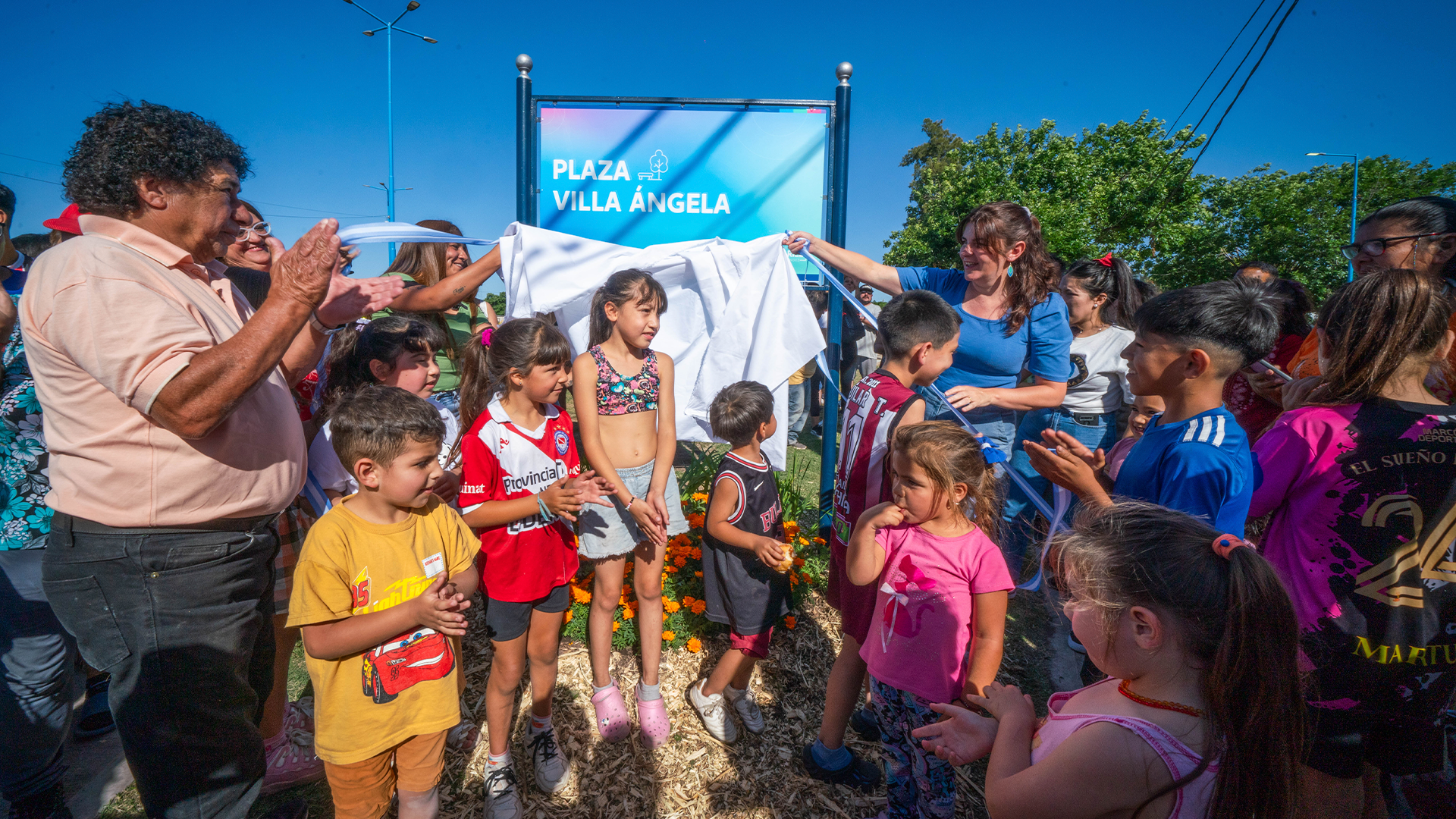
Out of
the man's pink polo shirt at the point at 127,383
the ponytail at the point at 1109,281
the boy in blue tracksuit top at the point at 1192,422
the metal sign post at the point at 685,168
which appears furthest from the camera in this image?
the ponytail at the point at 1109,281

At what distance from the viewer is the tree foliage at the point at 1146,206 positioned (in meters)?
25.4

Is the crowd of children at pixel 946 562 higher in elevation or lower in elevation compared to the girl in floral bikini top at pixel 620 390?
lower

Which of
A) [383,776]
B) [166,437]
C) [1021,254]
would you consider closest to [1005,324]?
[1021,254]

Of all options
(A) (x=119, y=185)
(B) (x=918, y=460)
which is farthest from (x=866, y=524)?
(A) (x=119, y=185)

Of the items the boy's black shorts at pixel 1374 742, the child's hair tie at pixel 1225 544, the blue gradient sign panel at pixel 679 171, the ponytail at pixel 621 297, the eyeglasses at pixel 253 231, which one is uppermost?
the blue gradient sign panel at pixel 679 171

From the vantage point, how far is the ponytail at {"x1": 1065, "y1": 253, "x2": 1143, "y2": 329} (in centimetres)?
440

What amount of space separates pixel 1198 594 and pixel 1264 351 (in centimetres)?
123

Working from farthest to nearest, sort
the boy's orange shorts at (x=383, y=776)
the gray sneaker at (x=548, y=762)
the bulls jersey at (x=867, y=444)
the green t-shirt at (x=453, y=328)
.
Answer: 1. the green t-shirt at (x=453, y=328)
2. the gray sneaker at (x=548, y=762)
3. the bulls jersey at (x=867, y=444)
4. the boy's orange shorts at (x=383, y=776)

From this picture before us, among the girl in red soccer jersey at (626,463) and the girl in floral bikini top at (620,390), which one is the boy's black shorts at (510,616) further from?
the girl in floral bikini top at (620,390)

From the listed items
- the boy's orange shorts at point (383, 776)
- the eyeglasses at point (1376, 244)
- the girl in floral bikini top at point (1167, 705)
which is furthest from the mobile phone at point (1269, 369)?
the boy's orange shorts at point (383, 776)

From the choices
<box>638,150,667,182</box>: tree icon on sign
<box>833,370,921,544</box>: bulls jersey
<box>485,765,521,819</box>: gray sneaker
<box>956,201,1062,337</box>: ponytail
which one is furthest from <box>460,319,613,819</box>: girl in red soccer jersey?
<box>956,201,1062,337</box>: ponytail

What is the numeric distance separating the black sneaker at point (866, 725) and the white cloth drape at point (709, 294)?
5.12 feet

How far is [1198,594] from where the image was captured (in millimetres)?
1187

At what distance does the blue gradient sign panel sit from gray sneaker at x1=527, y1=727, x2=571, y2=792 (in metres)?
3.14
